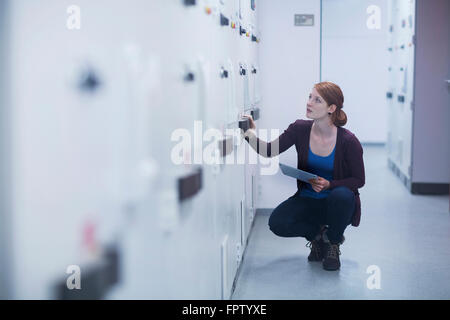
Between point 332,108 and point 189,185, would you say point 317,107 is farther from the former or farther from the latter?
point 189,185

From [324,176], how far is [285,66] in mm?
1307

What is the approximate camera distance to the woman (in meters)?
3.12

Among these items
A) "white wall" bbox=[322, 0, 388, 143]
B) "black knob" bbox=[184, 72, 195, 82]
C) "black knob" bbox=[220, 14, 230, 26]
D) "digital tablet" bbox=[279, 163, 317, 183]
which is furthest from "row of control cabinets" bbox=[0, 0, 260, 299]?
"white wall" bbox=[322, 0, 388, 143]

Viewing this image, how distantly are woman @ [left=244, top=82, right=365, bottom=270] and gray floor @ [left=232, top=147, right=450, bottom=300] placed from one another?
167mm

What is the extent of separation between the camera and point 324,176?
322 centimetres

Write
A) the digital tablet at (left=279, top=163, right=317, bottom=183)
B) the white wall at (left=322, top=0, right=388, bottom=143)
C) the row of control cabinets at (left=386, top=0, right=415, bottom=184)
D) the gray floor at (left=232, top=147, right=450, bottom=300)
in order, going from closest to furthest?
the gray floor at (left=232, top=147, right=450, bottom=300) → the digital tablet at (left=279, top=163, right=317, bottom=183) → the row of control cabinets at (left=386, top=0, right=415, bottom=184) → the white wall at (left=322, top=0, right=388, bottom=143)

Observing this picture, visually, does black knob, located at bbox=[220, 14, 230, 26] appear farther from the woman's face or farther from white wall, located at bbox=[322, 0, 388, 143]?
white wall, located at bbox=[322, 0, 388, 143]

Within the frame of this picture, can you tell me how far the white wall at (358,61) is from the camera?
8.95 m

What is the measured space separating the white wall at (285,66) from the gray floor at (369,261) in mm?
489

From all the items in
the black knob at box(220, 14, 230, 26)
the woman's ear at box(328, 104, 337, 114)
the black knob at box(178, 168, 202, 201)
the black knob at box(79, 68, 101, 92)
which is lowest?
the black knob at box(178, 168, 202, 201)

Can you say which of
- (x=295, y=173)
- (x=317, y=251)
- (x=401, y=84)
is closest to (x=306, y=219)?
(x=317, y=251)

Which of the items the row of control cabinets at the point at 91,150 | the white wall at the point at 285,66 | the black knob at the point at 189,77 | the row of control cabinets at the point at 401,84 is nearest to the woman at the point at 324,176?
the white wall at the point at 285,66

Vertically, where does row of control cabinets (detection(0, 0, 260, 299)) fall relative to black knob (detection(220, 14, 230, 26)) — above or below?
below

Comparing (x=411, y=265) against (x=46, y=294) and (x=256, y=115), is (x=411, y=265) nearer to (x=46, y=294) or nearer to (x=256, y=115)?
(x=256, y=115)
